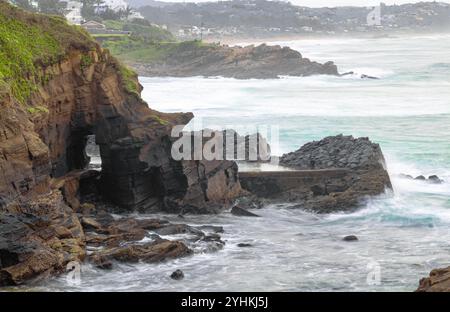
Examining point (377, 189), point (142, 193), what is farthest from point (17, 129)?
point (377, 189)

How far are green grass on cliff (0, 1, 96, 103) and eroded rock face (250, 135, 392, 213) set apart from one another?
705cm

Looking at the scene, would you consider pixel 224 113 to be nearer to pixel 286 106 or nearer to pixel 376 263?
pixel 286 106

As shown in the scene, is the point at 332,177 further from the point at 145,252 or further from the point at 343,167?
the point at 145,252

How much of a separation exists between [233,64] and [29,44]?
5640cm

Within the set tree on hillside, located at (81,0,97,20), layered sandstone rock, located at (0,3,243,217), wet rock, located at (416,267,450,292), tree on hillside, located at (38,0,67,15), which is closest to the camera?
wet rock, located at (416,267,450,292)

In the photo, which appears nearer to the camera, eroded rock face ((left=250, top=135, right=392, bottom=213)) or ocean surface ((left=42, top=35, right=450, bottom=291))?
ocean surface ((left=42, top=35, right=450, bottom=291))

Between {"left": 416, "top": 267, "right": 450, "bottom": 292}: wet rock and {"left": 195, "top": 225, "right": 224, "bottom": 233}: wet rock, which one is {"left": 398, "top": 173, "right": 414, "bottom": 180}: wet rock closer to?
{"left": 195, "top": 225, "right": 224, "bottom": 233}: wet rock

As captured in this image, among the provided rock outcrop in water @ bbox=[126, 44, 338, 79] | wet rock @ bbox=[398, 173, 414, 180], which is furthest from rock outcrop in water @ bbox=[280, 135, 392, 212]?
rock outcrop in water @ bbox=[126, 44, 338, 79]

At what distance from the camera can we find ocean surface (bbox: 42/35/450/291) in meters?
16.6

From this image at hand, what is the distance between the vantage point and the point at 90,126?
23.5m

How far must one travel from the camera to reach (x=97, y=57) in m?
23.6

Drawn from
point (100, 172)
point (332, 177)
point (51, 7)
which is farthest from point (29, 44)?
point (51, 7)

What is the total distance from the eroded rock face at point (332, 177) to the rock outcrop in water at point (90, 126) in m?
1.76
